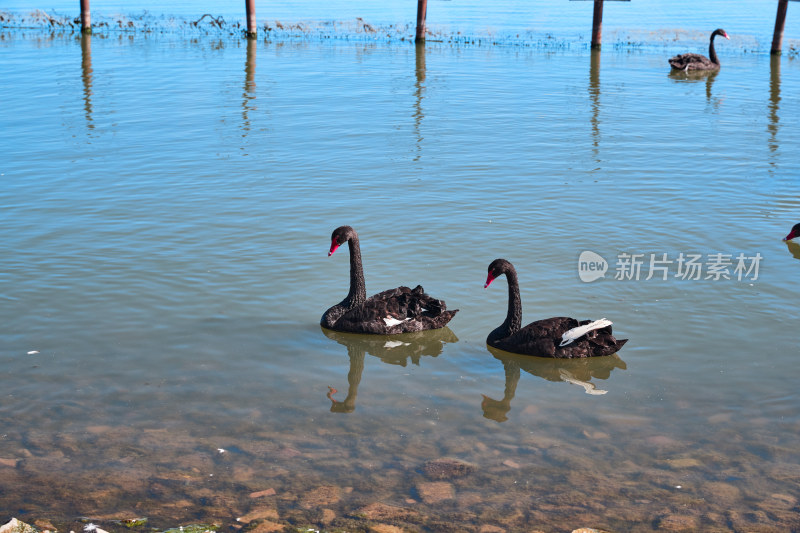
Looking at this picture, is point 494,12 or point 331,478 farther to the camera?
point 494,12

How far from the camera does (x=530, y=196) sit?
13.6m

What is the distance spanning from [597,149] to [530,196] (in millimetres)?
3764

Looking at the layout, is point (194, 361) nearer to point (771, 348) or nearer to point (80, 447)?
point (80, 447)

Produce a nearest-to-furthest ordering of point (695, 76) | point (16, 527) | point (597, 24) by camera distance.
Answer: point (16, 527) < point (695, 76) < point (597, 24)

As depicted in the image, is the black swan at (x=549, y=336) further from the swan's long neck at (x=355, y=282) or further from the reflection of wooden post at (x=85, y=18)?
the reflection of wooden post at (x=85, y=18)

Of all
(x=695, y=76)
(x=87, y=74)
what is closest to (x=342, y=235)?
(x=87, y=74)

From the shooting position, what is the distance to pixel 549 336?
836 centimetres

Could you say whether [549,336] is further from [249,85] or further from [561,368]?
[249,85]

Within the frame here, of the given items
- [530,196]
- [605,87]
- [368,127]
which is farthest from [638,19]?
[530,196]

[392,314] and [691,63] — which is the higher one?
[691,63]

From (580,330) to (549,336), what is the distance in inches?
16.3

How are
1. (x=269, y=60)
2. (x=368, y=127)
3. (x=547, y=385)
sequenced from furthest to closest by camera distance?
Answer: 1. (x=269, y=60)
2. (x=368, y=127)
3. (x=547, y=385)

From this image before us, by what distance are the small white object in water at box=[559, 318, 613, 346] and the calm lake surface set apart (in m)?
0.34

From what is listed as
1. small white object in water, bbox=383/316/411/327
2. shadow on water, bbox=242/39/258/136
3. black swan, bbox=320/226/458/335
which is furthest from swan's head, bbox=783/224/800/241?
shadow on water, bbox=242/39/258/136
